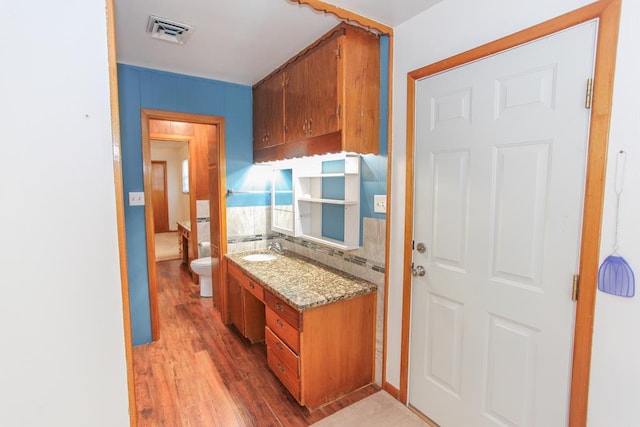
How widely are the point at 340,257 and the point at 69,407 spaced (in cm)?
173

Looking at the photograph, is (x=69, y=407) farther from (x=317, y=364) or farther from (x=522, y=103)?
(x=522, y=103)

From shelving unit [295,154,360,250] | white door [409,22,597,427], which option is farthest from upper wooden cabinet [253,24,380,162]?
white door [409,22,597,427]

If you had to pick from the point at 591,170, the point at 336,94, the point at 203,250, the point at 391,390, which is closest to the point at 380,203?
the point at 336,94

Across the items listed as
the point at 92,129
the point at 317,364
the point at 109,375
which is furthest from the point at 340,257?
the point at 92,129

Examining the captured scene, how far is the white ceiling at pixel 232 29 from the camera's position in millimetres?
Answer: 1705

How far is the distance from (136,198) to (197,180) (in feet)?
5.74

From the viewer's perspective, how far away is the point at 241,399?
2.06 metres

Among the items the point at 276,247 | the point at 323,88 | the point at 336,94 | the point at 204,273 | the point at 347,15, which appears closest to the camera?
the point at 347,15

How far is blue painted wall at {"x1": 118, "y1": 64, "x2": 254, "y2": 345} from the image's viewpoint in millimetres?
2617

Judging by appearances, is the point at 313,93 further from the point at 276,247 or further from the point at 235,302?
the point at 235,302

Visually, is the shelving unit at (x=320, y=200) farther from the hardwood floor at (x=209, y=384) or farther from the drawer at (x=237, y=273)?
the hardwood floor at (x=209, y=384)

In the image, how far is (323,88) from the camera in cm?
201

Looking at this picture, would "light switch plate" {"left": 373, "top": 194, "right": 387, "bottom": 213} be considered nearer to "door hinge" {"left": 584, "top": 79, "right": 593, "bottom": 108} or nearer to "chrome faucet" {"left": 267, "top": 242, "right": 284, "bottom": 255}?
"door hinge" {"left": 584, "top": 79, "right": 593, "bottom": 108}

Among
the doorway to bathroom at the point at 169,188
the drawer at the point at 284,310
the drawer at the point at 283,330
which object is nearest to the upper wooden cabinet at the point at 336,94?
the drawer at the point at 284,310
